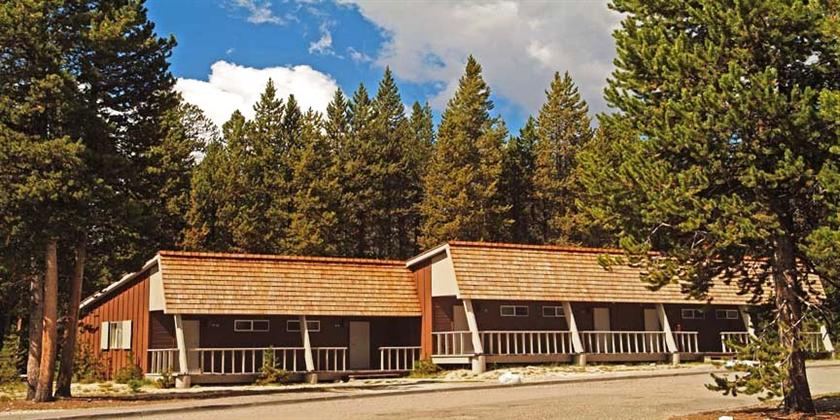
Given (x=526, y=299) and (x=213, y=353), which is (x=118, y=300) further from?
(x=526, y=299)

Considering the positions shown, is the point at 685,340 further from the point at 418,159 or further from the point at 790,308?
the point at 418,159

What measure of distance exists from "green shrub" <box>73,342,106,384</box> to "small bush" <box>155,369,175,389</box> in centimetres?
572

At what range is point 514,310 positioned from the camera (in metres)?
34.4

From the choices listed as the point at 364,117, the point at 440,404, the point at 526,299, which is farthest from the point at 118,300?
the point at 364,117

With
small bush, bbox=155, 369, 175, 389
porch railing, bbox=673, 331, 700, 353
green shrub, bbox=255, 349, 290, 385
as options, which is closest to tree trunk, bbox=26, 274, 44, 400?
small bush, bbox=155, 369, 175, 389

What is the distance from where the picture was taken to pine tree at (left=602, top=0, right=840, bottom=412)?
14.6m

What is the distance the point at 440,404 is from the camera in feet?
65.3

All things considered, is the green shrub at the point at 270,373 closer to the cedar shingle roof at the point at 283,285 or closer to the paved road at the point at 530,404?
the cedar shingle roof at the point at 283,285

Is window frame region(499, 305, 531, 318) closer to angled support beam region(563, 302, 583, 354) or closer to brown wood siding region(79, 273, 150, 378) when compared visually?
angled support beam region(563, 302, 583, 354)

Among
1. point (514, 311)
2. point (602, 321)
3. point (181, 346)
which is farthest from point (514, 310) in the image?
point (181, 346)

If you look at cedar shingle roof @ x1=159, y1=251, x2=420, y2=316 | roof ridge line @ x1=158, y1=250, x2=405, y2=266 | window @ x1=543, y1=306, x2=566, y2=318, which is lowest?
window @ x1=543, y1=306, x2=566, y2=318

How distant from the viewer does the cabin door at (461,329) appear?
32.5m

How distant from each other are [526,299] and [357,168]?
26.5 m

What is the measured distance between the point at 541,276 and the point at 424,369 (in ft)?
18.6
